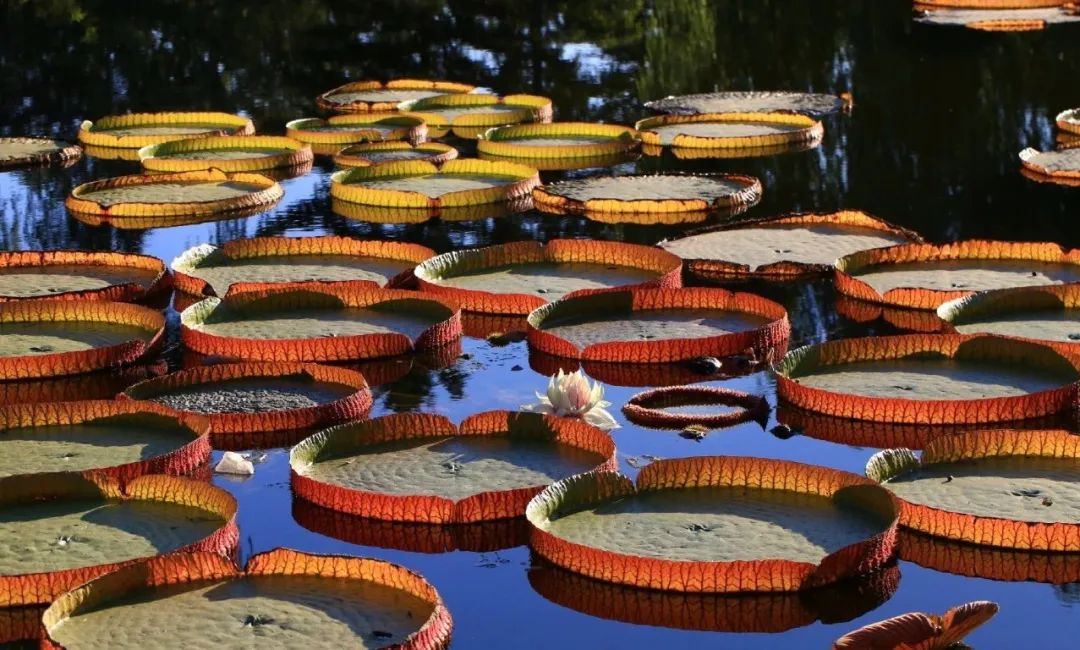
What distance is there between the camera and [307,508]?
6.45 meters

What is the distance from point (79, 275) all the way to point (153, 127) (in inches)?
194

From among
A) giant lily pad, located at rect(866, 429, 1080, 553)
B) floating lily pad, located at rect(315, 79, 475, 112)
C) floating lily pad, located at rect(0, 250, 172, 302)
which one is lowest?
giant lily pad, located at rect(866, 429, 1080, 553)

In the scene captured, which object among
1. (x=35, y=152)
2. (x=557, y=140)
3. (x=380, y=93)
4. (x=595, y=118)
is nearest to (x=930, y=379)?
(x=557, y=140)

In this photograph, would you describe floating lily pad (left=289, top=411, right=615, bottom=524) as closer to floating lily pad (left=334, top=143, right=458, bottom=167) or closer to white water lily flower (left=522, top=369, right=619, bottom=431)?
white water lily flower (left=522, top=369, right=619, bottom=431)

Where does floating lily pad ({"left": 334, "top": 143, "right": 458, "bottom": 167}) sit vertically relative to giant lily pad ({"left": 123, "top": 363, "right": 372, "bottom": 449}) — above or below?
above

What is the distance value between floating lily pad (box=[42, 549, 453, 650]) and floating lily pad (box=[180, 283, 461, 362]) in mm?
2441

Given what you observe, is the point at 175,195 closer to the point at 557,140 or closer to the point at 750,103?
the point at 557,140

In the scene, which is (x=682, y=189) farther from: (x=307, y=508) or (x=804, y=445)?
(x=307, y=508)

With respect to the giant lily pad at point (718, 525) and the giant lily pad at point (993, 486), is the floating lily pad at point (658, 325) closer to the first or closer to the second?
the giant lily pad at point (993, 486)

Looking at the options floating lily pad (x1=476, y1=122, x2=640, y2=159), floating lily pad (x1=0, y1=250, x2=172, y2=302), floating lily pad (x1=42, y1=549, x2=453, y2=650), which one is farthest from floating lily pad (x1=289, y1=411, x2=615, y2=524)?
floating lily pad (x1=476, y1=122, x2=640, y2=159)

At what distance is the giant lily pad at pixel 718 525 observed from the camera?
18.2ft

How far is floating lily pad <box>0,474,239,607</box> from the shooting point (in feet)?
18.7

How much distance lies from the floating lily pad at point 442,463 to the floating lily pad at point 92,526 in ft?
1.44

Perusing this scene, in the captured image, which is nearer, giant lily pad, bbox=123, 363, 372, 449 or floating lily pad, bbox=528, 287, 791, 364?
giant lily pad, bbox=123, 363, 372, 449
